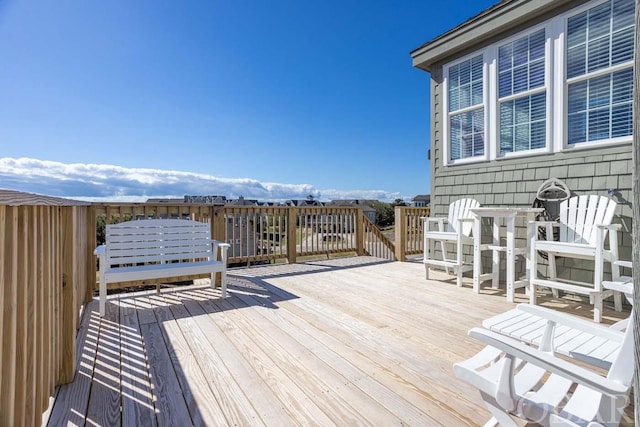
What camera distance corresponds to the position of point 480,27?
441cm

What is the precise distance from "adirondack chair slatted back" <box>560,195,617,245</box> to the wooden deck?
2.38ft

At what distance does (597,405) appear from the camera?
→ 1106 mm

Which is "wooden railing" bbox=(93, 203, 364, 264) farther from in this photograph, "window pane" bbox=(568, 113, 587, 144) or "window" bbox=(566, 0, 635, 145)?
"window" bbox=(566, 0, 635, 145)

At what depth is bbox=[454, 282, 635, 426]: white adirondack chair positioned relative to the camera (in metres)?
0.95

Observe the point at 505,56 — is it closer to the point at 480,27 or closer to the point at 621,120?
the point at 480,27

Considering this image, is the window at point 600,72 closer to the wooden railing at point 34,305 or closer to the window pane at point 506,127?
the window pane at point 506,127

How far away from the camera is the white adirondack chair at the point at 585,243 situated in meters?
2.82

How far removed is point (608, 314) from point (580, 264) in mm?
725

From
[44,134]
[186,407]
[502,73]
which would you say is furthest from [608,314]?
[44,134]

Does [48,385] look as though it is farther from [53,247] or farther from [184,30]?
[184,30]

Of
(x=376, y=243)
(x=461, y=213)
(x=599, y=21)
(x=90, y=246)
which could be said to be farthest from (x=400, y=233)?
(x=90, y=246)

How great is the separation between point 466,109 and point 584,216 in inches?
91.5

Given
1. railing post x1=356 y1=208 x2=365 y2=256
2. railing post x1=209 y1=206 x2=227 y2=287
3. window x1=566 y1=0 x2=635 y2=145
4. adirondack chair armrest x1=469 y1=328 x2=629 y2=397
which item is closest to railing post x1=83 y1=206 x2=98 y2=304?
railing post x1=209 y1=206 x2=227 y2=287

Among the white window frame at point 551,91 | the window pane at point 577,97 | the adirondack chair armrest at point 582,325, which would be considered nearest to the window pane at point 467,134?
the white window frame at point 551,91
